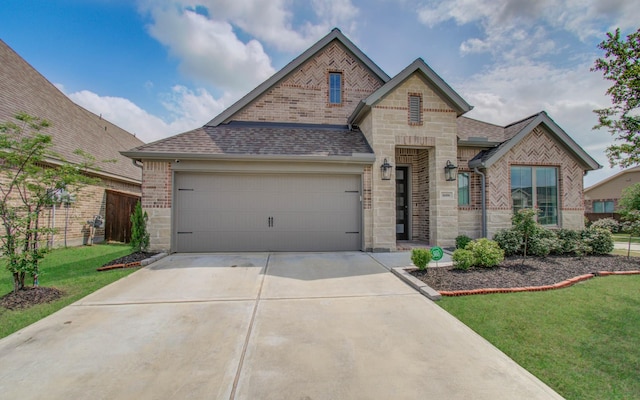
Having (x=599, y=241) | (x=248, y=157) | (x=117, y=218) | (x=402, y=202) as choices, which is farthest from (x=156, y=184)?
(x=599, y=241)

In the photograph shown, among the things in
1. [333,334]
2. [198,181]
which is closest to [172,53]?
[198,181]

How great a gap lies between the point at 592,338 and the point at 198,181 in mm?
8725

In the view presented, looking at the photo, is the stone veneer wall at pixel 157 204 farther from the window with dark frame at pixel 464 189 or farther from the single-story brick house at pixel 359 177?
the window with dark frame at pixel 464 189

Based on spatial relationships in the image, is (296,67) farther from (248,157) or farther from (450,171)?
(450,171)

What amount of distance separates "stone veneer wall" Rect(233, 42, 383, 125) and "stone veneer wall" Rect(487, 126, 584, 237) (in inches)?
218

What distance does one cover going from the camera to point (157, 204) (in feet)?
25.8

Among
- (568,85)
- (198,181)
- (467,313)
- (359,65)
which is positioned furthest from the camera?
(359,65)

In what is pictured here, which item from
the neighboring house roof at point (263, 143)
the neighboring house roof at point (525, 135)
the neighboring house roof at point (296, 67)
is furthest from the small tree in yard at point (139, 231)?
the neighboring house roof at point (525, 135)

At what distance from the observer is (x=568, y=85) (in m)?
8.73

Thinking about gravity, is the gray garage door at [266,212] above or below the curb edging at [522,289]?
above

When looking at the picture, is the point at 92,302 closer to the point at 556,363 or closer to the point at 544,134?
the point at 556,363

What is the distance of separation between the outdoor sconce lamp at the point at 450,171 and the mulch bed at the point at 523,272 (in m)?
2.76

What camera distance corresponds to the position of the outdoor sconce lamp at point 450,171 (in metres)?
8.47

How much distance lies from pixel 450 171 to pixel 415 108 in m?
2.27
